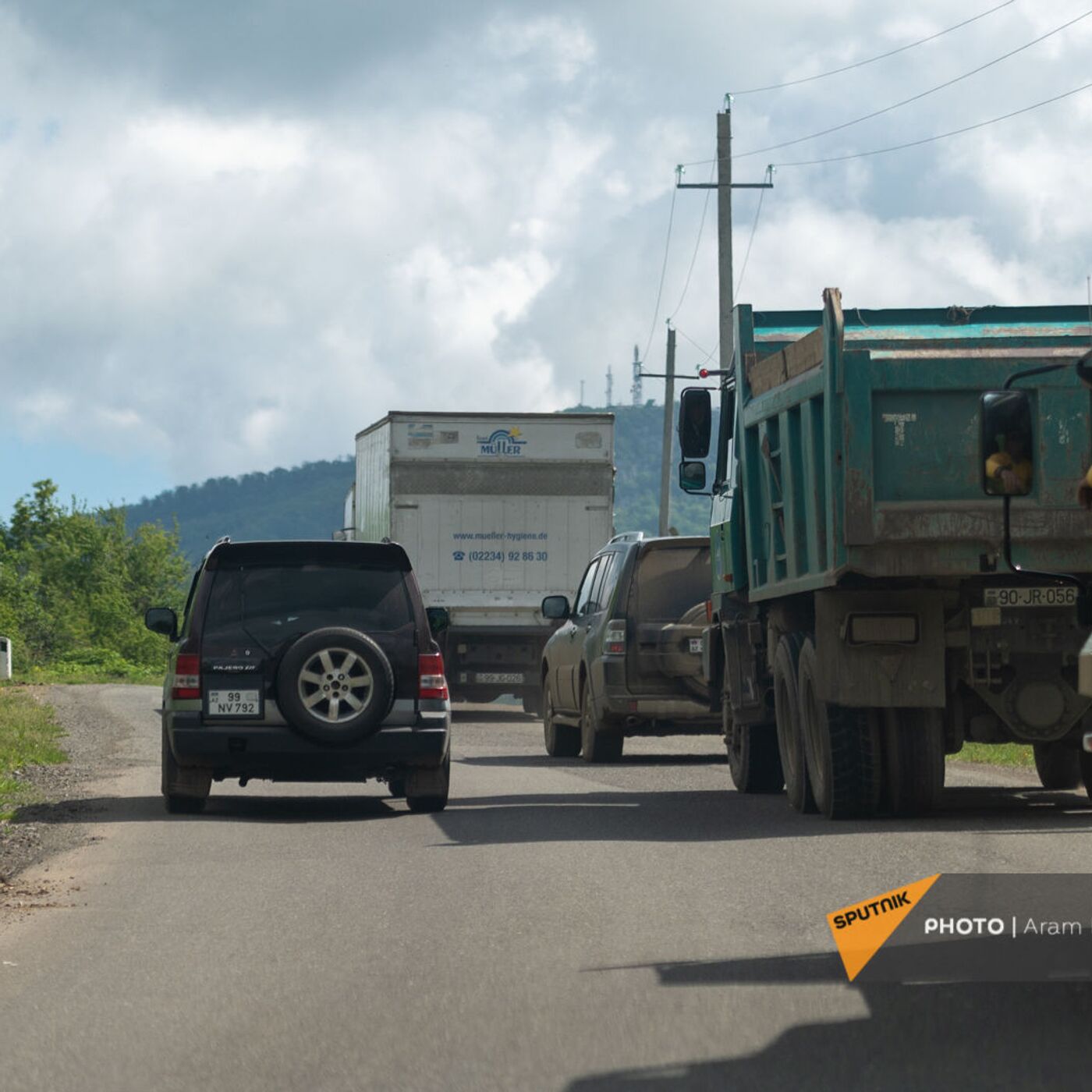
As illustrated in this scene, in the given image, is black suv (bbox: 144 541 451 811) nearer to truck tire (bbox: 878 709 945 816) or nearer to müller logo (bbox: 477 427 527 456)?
truck tire (bbox: 878 709 945 816)

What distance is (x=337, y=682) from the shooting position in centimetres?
1362

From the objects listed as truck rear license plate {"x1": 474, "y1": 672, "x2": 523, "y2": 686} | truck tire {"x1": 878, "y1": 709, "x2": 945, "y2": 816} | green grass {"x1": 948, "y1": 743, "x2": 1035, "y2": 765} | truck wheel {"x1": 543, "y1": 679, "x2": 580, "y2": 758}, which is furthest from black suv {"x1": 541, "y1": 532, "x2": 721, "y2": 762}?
truck rear license plate {"x1": 474, "y1": 672, "x2": 523, "y2": 686}

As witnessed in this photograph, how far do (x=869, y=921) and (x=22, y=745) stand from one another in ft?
49.1

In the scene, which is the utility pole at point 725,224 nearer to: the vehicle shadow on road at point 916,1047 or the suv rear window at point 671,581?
the suv rear window at point 671,581

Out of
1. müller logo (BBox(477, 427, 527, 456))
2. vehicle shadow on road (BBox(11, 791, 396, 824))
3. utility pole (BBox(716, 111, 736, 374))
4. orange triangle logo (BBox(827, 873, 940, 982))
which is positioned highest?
utility pole (BBox(716, 111, 736, 374))

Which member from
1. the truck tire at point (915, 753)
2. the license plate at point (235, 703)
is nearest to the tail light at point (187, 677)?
the license plate at point (235, 703)

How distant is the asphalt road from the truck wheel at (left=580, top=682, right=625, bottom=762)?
4935 millimetres

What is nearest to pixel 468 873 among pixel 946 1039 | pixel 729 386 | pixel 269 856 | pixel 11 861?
pixel 269 856

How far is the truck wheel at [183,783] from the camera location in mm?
13891

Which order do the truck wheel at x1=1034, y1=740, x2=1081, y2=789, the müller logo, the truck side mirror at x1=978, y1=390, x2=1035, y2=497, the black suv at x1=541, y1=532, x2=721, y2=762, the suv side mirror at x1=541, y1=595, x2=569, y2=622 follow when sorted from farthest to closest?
the müller logo, the suv side mirror at x1=541, y1=595, x2=569, y2=622, the black suv at x1=541, y1=532, x2=721, y2=762, the truck wheel at x1=1034, y1=740, x2=1081, y2=789, the truck side mirror at x1=978, y1=390, x2=1035, y2=497

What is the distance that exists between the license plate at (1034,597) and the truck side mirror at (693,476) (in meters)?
4.19

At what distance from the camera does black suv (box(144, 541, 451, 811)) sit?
1359cm

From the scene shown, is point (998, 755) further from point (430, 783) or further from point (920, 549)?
point (920, 549)

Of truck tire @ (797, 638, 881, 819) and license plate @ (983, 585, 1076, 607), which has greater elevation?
license plate @ (983, 585, 1076, 607)
